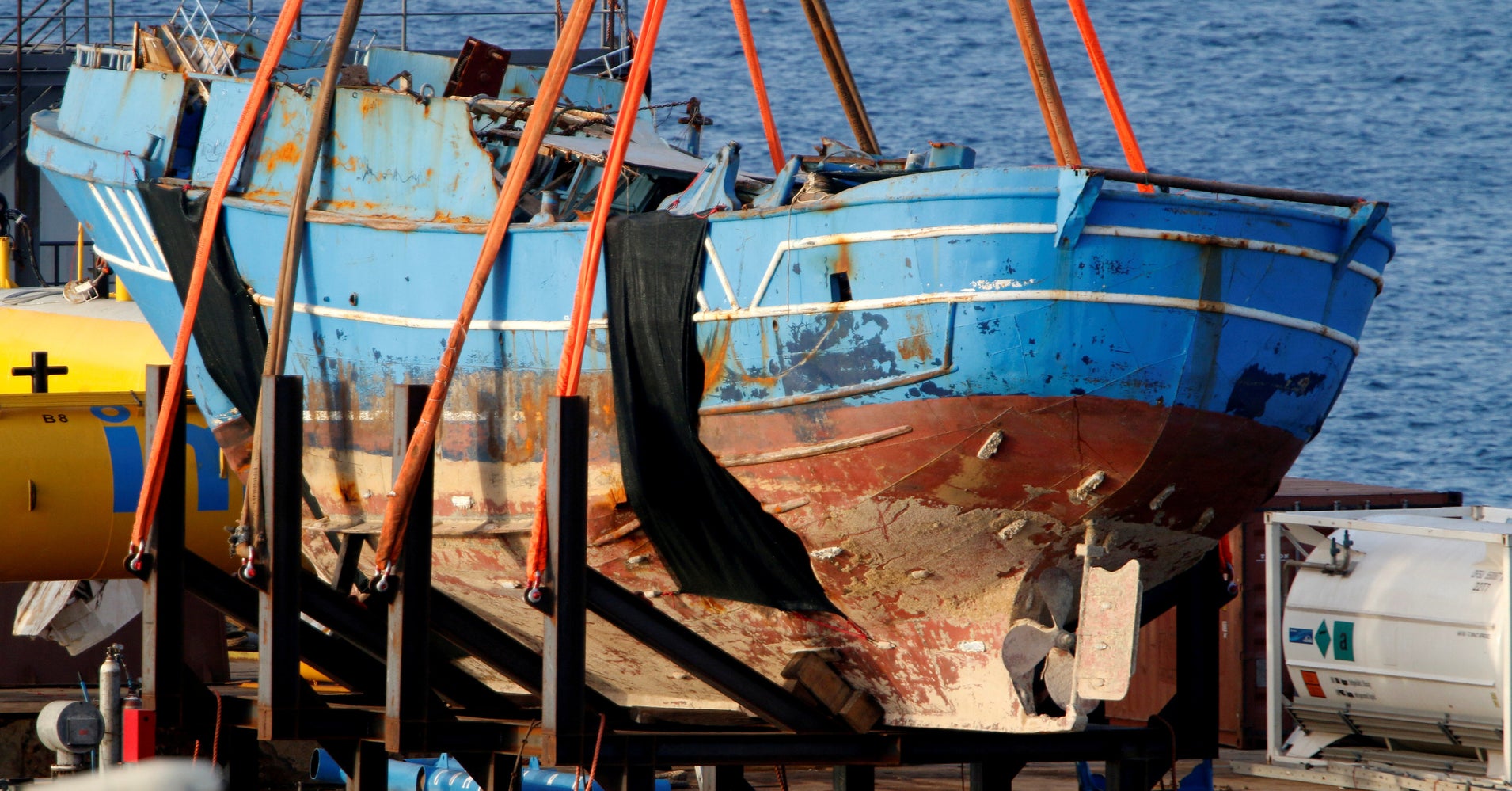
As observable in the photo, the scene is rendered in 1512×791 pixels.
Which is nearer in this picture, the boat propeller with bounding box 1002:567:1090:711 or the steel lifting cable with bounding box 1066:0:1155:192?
the boat propeller with bounding box 1002:567:1090:711

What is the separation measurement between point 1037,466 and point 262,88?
4419 mm

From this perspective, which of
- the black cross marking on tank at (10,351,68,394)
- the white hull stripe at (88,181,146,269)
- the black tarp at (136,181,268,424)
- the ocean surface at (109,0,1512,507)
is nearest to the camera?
the black tarp at (136,181,268,424)

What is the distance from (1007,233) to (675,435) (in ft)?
5.68

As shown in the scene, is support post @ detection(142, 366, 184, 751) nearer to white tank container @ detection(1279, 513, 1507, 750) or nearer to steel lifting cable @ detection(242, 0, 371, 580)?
steel lifting cable @ detection(242, 0, 371, 580)

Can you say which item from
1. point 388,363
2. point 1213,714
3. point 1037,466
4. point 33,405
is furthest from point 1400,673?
point 33,405

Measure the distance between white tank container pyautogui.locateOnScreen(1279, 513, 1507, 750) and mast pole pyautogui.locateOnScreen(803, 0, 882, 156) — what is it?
4.03m

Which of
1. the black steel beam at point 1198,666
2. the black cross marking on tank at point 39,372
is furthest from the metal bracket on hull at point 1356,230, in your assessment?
the black cross marking on tank at point 39,372

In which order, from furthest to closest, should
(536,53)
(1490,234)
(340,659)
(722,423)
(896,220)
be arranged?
1. (1490,234)
2. (536,53)
3. (340,659)
4. (722,423)
5. (896,220)

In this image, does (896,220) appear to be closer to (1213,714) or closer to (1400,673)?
(1213,714)

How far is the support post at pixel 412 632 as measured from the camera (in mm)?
Answer: 7629

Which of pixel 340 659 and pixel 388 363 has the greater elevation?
pixel 388 363

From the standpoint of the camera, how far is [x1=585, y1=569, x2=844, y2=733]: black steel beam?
7508 mm

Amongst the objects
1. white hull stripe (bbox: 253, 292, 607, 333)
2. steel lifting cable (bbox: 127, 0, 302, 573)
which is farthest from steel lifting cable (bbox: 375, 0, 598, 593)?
steel lifting cable (bbox: 127, 0, 302, 573)

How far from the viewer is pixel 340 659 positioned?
909 centimetres
